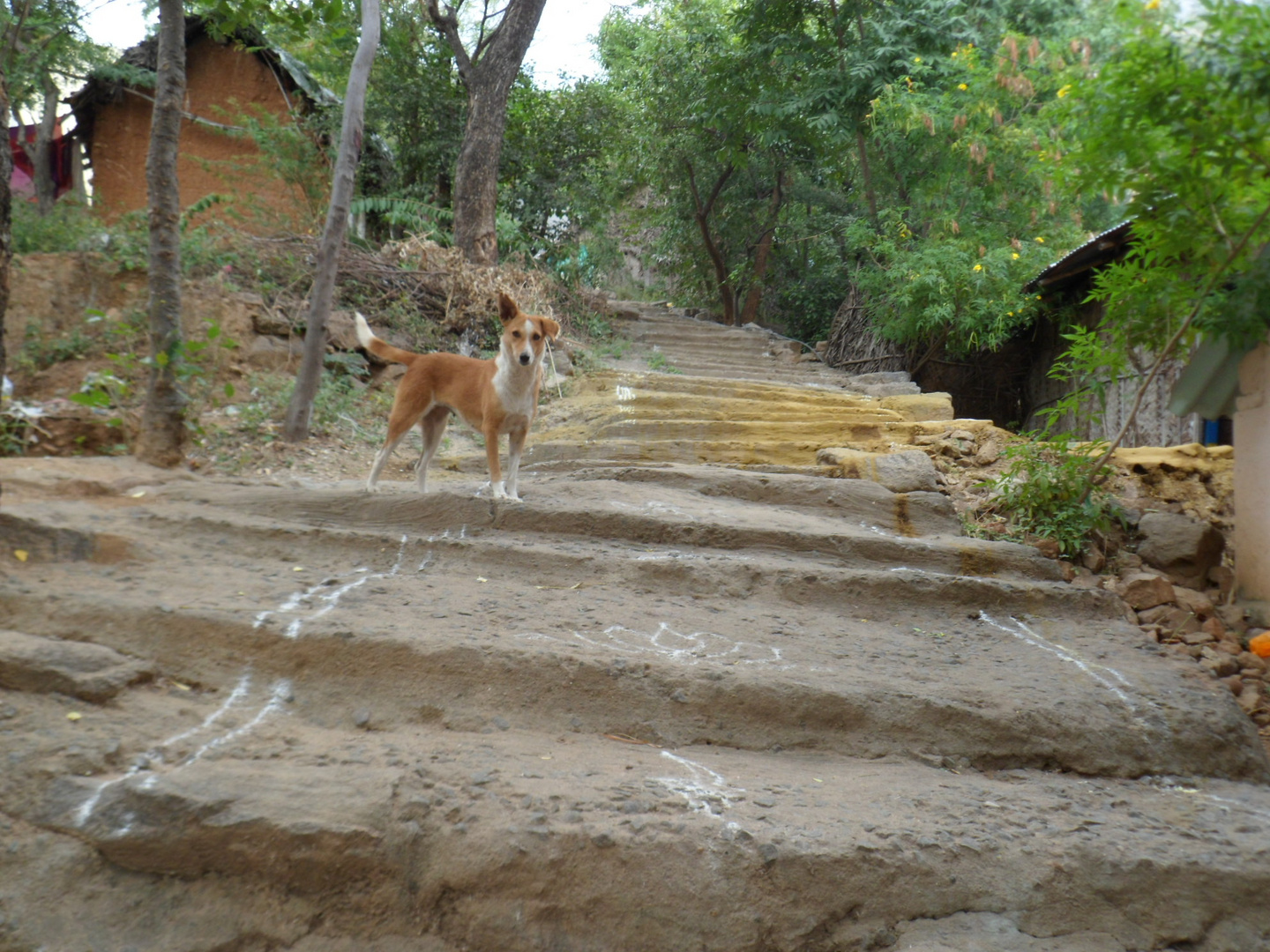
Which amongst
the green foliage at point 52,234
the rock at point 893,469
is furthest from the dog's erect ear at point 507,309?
the green foliage at point 52,234

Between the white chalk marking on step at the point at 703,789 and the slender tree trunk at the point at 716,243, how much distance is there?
1358 cm

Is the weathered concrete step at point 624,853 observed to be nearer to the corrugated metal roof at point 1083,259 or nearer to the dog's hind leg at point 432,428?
the dog's hind leg at point 432,428

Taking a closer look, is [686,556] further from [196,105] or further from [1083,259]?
[196,105]

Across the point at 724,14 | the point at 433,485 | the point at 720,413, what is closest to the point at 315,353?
the point at 433,485

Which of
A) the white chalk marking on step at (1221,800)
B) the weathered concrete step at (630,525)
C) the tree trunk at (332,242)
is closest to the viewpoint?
the white chalk marking on step at (1221,800)

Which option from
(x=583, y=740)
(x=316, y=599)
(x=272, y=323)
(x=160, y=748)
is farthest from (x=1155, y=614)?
(x=272, y=323)

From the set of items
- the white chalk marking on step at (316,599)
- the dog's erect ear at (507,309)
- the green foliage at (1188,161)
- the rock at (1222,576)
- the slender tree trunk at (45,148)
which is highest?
the slender tree trunk at (45,148)

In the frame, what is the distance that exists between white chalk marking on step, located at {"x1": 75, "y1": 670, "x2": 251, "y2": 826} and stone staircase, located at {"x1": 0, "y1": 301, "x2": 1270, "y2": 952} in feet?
0.05

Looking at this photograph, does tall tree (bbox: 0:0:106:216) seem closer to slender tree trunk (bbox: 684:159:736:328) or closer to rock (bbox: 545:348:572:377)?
rock (bbox: 545:348:572:377)

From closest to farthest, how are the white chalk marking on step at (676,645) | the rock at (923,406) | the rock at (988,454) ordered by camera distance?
the white chalk marking on step at (676,645) < the rock at (988,454) < the rock at (923,406)

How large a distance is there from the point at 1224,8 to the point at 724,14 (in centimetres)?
1303

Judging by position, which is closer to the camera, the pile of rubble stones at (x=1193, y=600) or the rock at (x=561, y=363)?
the pile of rubble stones at (x=1193, y=600)

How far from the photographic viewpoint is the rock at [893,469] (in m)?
5.53

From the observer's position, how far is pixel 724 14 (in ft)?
47.4
